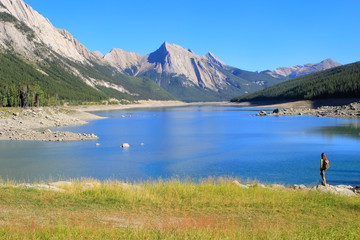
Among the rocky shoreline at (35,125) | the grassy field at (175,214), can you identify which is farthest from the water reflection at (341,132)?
the grassy field at (175,214)

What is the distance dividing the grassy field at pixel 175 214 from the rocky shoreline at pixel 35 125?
39785mm

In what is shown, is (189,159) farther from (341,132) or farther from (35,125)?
(35,125)

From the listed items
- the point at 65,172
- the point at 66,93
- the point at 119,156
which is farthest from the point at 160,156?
the point at 66,93

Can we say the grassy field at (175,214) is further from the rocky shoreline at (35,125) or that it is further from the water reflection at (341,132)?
the water reflection at (341,132)

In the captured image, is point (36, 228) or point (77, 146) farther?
point (77, 146)

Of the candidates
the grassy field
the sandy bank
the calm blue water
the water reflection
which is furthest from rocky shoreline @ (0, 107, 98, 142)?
the water reflection

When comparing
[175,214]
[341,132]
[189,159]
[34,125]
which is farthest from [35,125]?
[175,214]

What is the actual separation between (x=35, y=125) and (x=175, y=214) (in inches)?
2751

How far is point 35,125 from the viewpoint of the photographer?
72562 mm

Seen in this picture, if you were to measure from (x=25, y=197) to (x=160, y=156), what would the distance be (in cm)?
2620

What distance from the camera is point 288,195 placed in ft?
45.9

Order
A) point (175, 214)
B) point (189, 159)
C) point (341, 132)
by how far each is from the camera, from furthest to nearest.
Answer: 1. point (341, 132)
2. point (189, 159)
3. point (175, 214)

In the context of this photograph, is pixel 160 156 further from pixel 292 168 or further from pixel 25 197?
pixel 25 197

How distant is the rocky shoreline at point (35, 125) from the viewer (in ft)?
172
